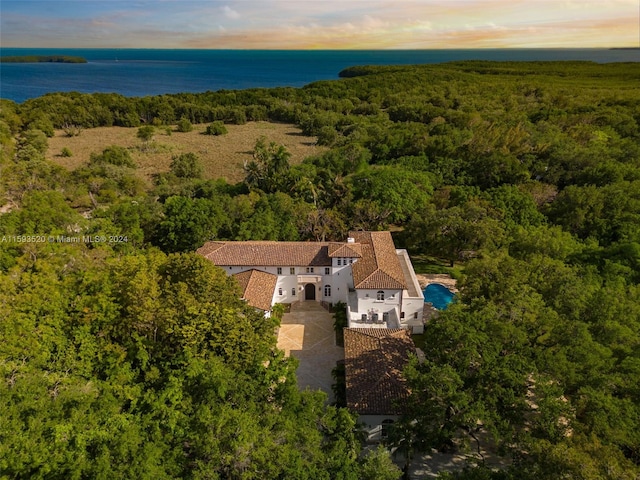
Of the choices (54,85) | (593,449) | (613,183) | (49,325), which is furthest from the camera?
(54,85)

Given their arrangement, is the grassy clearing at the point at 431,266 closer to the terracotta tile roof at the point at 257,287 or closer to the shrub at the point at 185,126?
the terracotta tile roof at the point at 257,287

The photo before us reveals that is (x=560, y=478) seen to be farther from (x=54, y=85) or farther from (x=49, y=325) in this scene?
(x=54, y=85)

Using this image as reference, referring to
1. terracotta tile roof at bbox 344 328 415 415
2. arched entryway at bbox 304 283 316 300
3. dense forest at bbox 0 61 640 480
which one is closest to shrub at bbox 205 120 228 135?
dense forest at bbox 0 61 640 480

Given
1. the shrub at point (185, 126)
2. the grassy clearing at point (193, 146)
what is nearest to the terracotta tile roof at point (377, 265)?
the grassy clearing at point (193, 146)

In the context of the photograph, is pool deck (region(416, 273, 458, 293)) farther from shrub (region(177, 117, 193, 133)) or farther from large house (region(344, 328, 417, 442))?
shrub (region(177, 117, 193, 133))

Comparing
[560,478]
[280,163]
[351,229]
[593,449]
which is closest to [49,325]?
[560,478]
